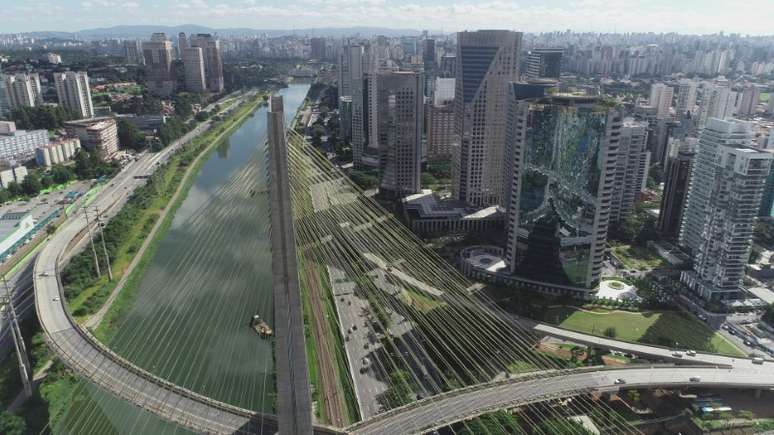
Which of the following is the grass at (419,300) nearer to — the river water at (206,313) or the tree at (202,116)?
the river water at (206,313)

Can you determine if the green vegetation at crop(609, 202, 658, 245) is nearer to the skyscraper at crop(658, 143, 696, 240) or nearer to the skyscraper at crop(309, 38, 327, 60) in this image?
→ the skyscraper at crop(658, 143, 696, 240)

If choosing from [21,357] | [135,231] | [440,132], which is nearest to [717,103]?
[440,132]

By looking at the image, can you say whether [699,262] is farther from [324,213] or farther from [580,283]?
[324,213]

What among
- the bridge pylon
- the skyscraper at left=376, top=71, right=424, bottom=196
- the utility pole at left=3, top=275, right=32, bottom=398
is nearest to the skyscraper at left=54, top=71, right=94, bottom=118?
the skyscraper at left=376, top=71, right=424, bottom=196

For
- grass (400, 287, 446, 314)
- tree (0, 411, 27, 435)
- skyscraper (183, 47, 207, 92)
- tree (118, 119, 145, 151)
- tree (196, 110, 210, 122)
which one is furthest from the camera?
skyscraper (183, 47, 207, 92)

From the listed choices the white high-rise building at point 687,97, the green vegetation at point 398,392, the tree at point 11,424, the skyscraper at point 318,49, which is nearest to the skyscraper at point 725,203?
the green vegetation at point 398,392
